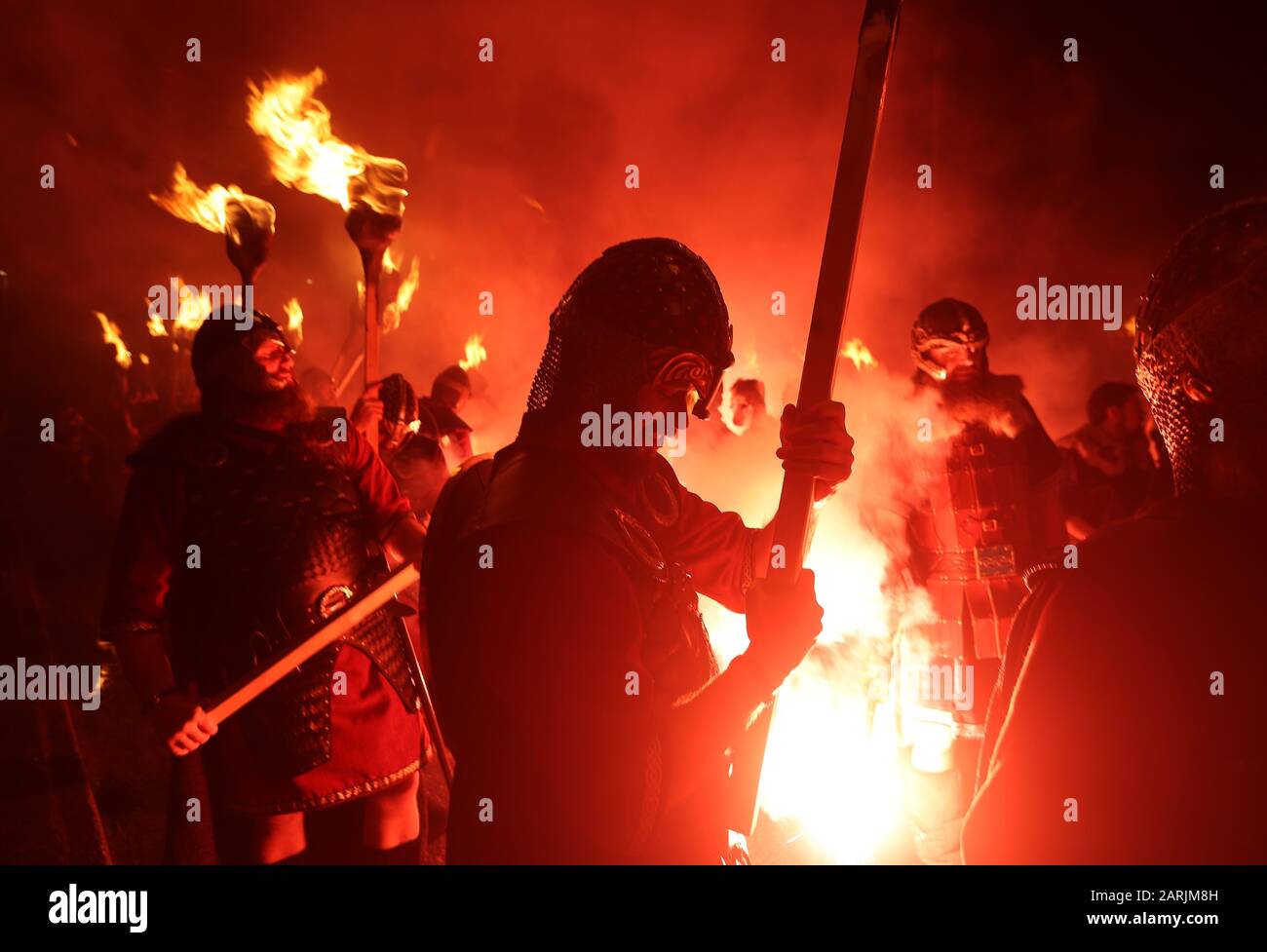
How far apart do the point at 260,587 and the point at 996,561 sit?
137 inches

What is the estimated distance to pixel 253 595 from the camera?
103 inches

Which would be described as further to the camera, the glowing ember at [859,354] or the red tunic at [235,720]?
the glowing ember at [859,354]

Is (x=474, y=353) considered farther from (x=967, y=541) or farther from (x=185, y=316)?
(x=967, y=541)

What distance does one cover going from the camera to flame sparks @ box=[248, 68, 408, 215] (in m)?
4.18

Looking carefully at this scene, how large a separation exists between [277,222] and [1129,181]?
9.63m

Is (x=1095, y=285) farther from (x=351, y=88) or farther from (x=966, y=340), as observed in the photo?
(x=351, y=88)

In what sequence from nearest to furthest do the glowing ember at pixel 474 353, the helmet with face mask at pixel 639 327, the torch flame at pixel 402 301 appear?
the helmet with face mask at pixel 639 327 → the glowing ember at pixel 474 353 → the torch flame at pixel 402 301

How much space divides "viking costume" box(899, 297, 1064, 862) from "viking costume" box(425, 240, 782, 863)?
8.91 feet

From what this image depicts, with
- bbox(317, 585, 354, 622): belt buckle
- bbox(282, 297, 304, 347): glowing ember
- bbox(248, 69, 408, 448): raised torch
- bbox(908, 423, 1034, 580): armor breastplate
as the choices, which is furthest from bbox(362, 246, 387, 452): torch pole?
bbox(282, 297, 304, 347): glowing ember

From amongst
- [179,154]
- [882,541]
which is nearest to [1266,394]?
[882,541]

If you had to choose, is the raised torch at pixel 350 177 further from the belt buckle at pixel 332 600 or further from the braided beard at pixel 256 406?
the belt buckle at pixel 332 600

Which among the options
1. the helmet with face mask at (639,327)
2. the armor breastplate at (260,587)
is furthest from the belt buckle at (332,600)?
the helmet with face mask at (639,327)

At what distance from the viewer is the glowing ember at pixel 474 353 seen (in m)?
9.40

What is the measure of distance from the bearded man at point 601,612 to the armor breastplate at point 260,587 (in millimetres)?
1177
